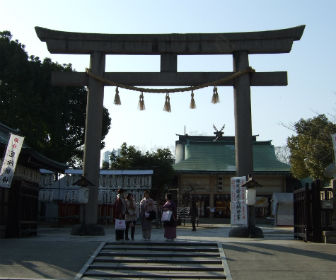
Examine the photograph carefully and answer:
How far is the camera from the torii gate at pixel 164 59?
52.2ft

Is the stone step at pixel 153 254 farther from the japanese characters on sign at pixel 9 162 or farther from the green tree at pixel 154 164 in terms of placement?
the green tree at pixel 154 164

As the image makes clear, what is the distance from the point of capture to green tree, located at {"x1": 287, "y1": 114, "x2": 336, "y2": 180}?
26172 millimetres

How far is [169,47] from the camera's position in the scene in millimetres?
16328

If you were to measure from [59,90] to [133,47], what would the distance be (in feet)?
50.6

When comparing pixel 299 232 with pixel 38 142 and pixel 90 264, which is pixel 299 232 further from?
pixel 38 142

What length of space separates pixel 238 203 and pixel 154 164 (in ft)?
64.7

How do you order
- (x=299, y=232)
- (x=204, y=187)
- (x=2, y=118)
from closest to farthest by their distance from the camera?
(x=299, y=232) < (x=2, y=118) < (x=204, y=187)

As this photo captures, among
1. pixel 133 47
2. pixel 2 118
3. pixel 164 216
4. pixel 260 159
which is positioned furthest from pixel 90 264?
pixel 260 159

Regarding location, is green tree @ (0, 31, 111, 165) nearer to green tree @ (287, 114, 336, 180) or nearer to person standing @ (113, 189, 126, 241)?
person standing @ (113, 189, 126, 241)

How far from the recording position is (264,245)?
40.8 feet

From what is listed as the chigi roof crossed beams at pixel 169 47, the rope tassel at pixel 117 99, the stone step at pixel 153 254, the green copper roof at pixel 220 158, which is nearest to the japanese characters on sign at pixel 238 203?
the chigi roof crossed beams at pixel 169 47

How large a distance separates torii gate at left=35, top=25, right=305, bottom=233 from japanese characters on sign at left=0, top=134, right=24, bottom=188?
2.69 meters

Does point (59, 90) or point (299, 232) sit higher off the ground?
point (59, 90)

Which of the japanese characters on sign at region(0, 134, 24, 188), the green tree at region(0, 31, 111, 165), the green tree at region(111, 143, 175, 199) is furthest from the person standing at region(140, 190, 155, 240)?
the green tree at region(111, 143, 175, 199)
